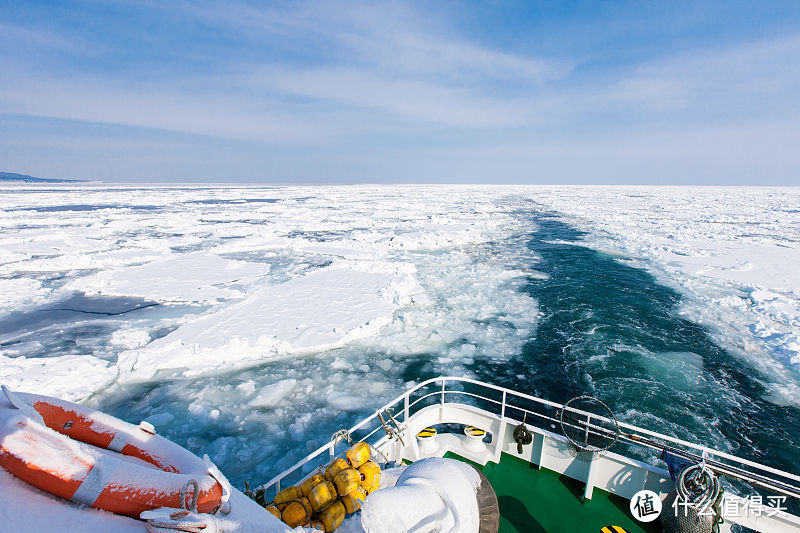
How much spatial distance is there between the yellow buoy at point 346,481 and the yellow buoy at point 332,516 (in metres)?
0.09

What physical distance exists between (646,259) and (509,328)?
1061 centimetres

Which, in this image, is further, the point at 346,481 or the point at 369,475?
the point at 369,475

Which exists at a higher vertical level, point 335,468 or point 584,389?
point 335,468

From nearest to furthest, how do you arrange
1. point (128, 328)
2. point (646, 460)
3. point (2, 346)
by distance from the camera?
point (646, 460), point (2, 346), point (128, 328)

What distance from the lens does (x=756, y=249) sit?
1752cm

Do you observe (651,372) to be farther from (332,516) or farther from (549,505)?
(332,516)

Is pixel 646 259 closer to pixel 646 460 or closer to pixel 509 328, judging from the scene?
pixel 509 328

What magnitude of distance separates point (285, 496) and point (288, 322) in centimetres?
639

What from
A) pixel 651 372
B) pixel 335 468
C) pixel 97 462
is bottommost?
pixel 651 372

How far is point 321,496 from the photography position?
254cm

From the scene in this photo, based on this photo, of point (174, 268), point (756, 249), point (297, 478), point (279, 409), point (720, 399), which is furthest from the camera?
point (756, 249)

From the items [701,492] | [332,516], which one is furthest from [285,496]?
[701,492]

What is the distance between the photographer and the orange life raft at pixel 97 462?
1.01m

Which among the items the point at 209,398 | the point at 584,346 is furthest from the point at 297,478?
the point at 584,346
